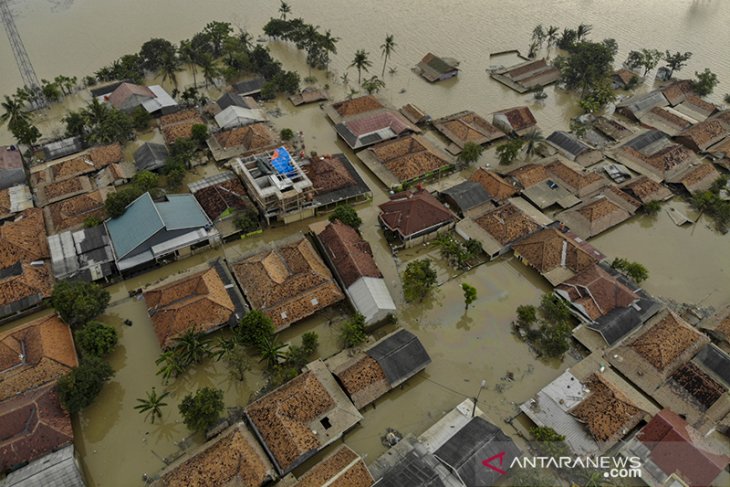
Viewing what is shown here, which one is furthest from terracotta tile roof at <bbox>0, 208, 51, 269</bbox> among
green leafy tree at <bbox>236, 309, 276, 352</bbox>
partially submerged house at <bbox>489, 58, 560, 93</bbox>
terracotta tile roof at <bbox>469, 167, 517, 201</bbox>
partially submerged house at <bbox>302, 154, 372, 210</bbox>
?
partially submerged house at <bbox>489, 58, 560, 93</bbox>

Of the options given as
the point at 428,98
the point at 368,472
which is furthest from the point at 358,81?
the point at 368,472

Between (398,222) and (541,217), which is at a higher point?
(398,222)

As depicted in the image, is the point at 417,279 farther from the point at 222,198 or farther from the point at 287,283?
the point at 222,198

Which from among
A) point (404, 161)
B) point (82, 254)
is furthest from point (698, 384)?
point (82, 254)

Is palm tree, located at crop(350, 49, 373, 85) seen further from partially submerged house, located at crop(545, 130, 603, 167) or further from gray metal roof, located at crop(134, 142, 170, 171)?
gray metal roof, located at crop(134, 142, 170, 171)

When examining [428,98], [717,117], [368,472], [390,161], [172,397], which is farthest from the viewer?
[428,98]

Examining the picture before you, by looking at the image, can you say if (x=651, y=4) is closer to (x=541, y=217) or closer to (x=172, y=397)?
(x=541, y=217)

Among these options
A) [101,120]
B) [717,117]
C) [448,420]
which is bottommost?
[448,420]
